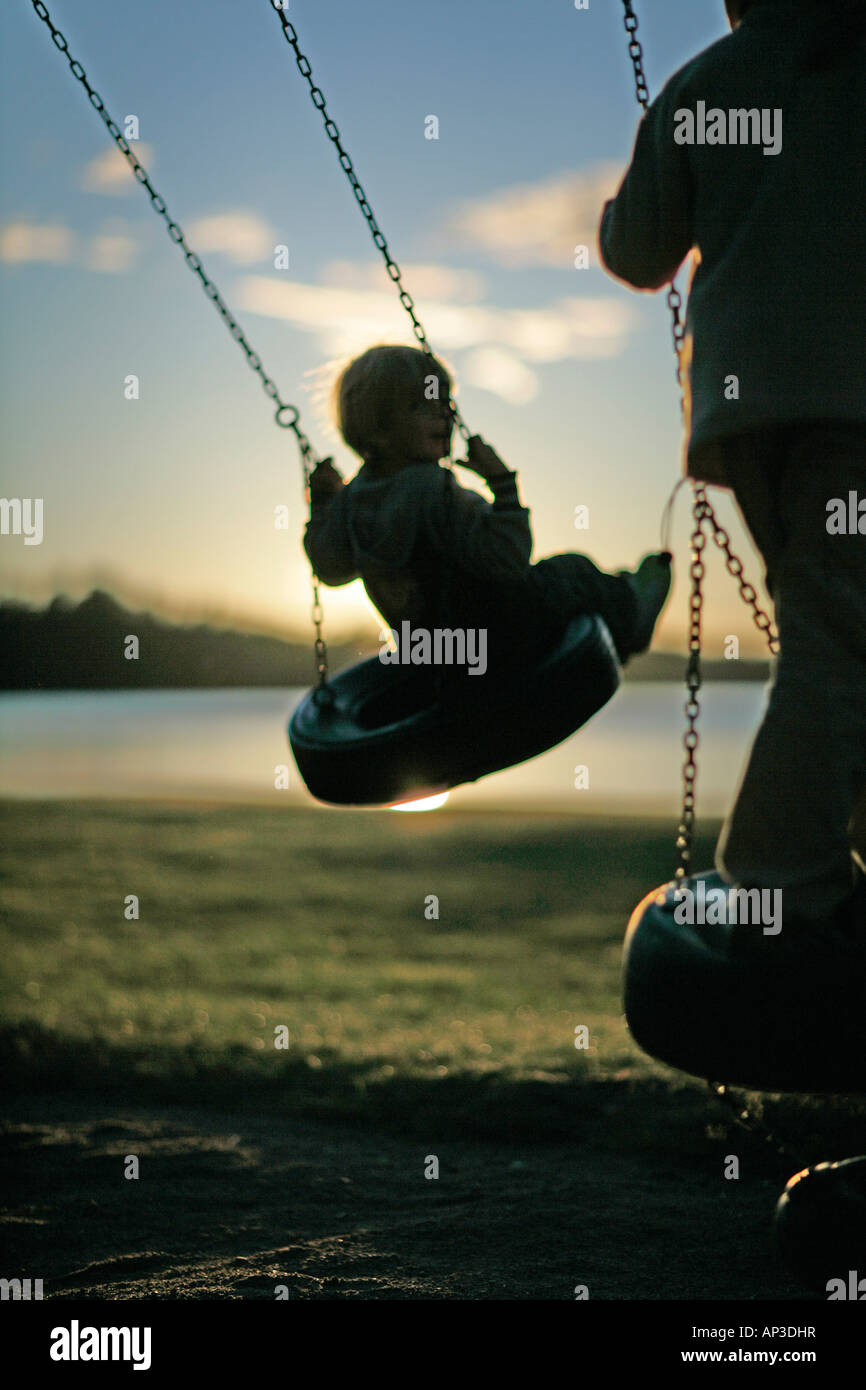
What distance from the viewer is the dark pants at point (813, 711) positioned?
2.08 m

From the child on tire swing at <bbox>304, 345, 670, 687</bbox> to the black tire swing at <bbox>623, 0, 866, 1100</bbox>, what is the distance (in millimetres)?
798

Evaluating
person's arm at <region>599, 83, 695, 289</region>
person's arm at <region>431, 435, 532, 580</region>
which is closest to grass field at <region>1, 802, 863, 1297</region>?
person's arm at <region>431, 435, 532, 580</region>

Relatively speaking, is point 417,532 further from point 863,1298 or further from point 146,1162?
point 146,1162

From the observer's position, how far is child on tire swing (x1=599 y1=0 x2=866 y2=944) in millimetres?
2098

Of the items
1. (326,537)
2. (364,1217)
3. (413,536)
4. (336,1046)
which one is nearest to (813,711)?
(413,536)

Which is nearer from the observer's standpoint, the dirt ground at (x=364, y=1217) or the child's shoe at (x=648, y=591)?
the child's shoe at (x=648, y=591)

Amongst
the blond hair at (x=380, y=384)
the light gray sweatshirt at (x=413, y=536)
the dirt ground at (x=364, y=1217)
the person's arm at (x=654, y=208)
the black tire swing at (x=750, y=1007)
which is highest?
the person's arm at (x=654, y=208)

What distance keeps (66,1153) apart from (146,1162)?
0.36 metres

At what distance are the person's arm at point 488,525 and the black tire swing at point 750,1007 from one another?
0.84 metres

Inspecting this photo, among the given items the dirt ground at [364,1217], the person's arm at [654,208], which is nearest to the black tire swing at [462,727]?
the person's arm at [654,208]

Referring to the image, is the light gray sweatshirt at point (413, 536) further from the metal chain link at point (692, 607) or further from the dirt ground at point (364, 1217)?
the dirt ground at point (364, 1217)

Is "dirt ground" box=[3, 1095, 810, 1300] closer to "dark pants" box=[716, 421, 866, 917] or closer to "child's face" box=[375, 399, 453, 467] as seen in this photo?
"dark pants" box=[716, 421, 866, 917]

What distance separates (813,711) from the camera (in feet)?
6.86

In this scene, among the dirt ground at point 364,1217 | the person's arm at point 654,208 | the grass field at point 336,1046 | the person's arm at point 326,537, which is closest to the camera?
the person's arm at point 654,208
